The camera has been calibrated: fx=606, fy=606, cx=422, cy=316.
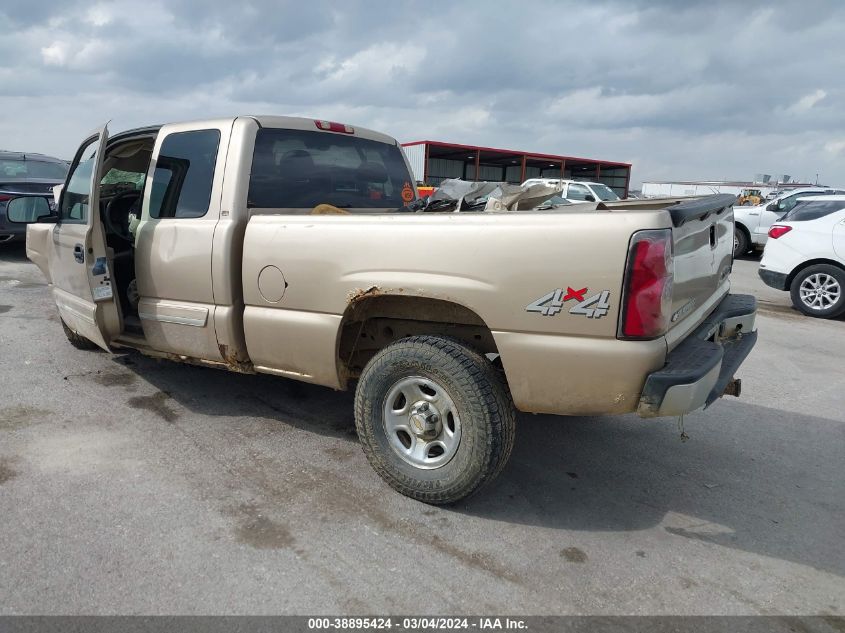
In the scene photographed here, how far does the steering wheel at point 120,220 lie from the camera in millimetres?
5008

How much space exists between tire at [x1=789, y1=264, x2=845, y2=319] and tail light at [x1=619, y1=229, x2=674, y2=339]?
7.36 meters

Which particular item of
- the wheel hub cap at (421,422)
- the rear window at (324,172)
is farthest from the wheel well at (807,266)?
the wheel hub cap at (421,422)

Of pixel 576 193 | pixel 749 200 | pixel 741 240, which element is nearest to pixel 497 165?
pixel 749 200

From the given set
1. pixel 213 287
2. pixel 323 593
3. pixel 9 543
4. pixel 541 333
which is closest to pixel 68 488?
pixel 9 543

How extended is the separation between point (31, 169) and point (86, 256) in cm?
847

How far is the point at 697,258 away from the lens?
10.0ft

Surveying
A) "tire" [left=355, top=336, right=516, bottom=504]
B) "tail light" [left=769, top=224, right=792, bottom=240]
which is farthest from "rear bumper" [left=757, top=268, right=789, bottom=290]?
"tire" [left=355, top=336, right=516, bottom=504]

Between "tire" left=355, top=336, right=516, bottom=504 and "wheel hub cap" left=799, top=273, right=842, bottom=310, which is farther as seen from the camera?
"wheel hub cap" left=799, top=273, right=842, bottom=310

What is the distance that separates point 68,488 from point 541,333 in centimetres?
256

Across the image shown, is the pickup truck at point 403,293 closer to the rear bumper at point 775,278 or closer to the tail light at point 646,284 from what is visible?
the tail light at point 646,284

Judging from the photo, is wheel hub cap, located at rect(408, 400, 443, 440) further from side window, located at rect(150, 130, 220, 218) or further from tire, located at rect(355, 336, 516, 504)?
side window, located at rect(150, 130, 220, 218)

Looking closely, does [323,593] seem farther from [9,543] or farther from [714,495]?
[714,495]

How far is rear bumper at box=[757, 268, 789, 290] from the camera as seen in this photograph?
8.80m

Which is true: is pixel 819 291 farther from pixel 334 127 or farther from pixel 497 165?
pixel 497 165
